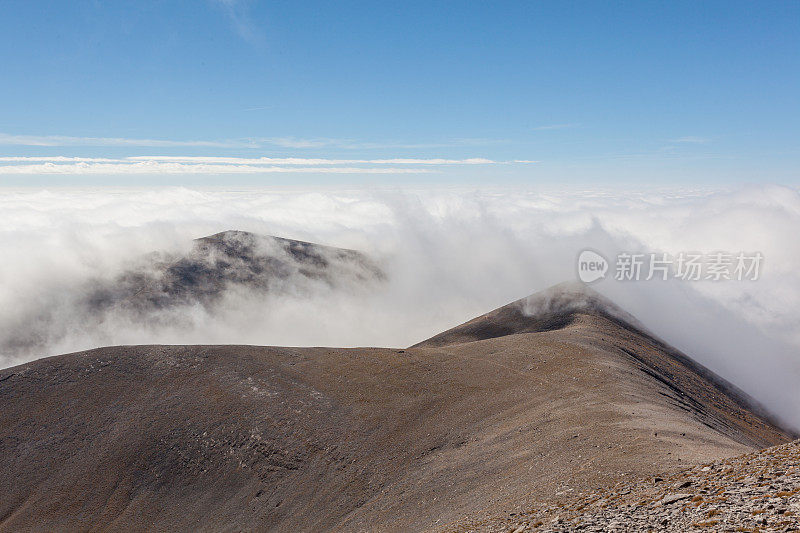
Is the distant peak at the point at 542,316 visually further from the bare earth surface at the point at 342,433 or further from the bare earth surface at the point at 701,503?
the bare earth surface at the point at 701,503

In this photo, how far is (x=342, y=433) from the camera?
48.4 metres

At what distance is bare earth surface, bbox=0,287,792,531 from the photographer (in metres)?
32.3

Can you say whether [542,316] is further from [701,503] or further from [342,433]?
[701,503]

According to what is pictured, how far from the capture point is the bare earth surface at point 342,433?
106 ft

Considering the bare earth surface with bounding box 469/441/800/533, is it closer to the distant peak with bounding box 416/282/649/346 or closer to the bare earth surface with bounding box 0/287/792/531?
the bare earth surface with bounding box 0/287/792/531

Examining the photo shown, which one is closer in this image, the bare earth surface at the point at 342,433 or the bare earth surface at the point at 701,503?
the bare earth surface at the point at 701,503

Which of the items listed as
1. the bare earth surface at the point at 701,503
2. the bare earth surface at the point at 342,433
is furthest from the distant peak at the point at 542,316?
the bare earth surface at the point at 701,503

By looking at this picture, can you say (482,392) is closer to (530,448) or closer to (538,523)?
(530,448)

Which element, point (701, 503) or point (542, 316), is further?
point (542, 316)

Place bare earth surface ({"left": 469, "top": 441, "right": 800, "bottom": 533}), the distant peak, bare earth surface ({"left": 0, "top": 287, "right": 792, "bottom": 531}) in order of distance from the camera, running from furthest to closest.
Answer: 1. the distant peak
2. bare earth surface ({"left": 0, "top": 287, "right": 792, "bottom": 531})
3. bare earth surface ({"left": 469, "top": 441, "right": 800, "bottom": 533})

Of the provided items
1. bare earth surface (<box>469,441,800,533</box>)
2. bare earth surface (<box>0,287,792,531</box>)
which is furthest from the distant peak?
bare earth surface (<box>469,441,800,533</box>)

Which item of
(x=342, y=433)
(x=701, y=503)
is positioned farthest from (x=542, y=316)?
(x=701, y=503)

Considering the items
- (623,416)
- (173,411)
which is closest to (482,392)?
(623,416)

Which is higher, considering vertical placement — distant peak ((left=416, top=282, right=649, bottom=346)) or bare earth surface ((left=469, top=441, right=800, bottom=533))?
bare earth surface ((left=469, top=441, right=800, bottom=533))
